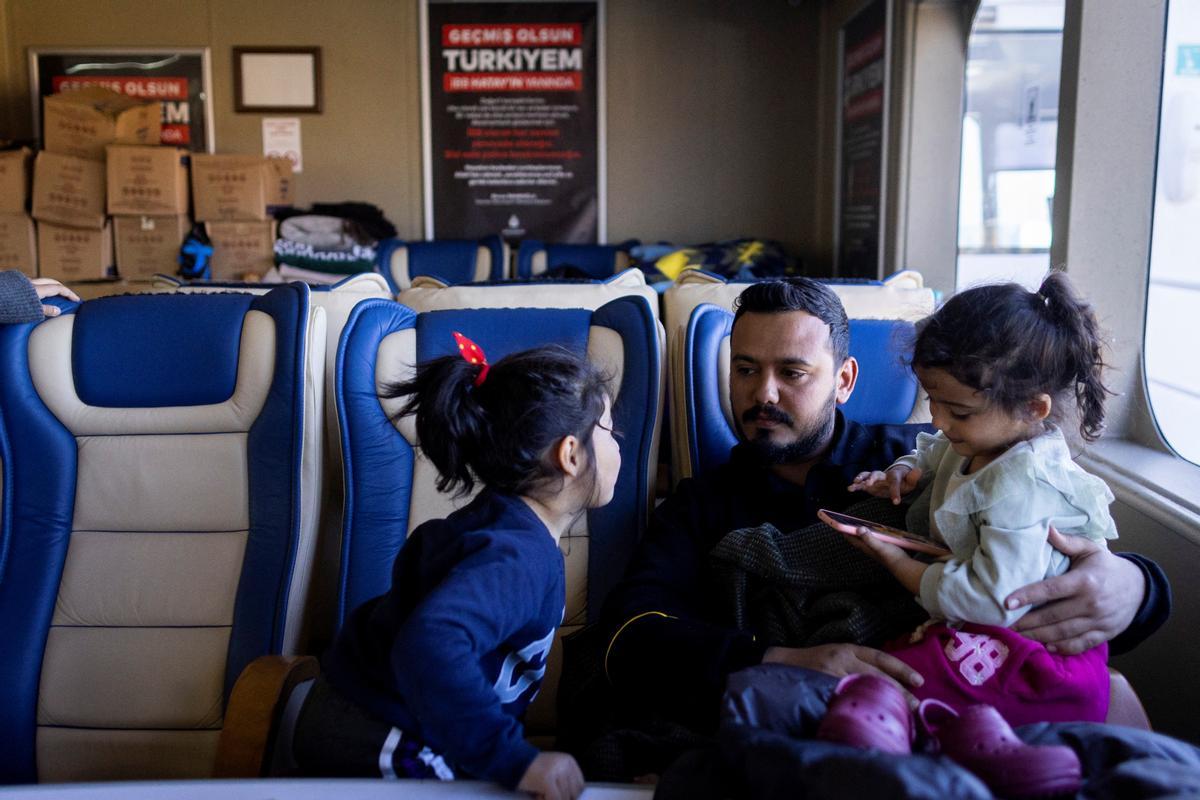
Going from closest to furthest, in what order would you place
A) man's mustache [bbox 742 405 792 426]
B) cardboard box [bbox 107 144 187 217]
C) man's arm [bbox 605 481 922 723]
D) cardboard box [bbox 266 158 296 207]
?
man's arm [bbox 605 481 922 723] → man's mustache [bbox 742 405 792 426] → cardboard box [bbox 107 144 187 217] → cardboard box [bbox 266 158 296 207]

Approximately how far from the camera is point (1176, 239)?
2.43 meters

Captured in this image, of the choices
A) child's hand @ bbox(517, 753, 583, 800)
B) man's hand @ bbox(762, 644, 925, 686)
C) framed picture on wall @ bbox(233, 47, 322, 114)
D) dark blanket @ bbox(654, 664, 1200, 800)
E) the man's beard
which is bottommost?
child's hand @ bbox(517, 753, 583, 800)

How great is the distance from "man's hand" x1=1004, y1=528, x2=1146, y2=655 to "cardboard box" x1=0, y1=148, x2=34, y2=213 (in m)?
5.14

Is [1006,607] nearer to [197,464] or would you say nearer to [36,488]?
[197,464]

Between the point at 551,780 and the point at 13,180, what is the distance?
16.4ft

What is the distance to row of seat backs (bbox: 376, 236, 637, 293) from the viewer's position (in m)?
5.14

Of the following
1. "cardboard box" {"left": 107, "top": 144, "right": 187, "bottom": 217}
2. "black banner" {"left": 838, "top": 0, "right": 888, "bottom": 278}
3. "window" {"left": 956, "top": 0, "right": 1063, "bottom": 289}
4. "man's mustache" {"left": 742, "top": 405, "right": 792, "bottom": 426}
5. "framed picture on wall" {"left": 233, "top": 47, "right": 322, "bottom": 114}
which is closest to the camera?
"man's mustache" {"left": 742, "top": 405, "right": 792, "bottom": 426}

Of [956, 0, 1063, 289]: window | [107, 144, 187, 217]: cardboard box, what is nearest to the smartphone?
[956, 0, 1063, 289]: window

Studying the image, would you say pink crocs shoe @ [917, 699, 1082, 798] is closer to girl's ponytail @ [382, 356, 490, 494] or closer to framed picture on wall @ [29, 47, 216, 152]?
girl's ponytail @ [382, 356, 490, 494]

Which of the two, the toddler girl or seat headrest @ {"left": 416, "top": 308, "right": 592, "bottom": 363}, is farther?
seat headrest @ {"left": 416, "top": 308, "right": 592, "bottom": 363}

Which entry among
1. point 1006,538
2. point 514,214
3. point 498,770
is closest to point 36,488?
point 498,770

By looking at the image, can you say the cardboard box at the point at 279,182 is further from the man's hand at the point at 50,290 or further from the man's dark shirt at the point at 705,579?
the man's dark shirt at the point at 705,579

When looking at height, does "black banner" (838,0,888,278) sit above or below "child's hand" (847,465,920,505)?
above

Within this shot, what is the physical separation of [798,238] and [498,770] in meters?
4.95
